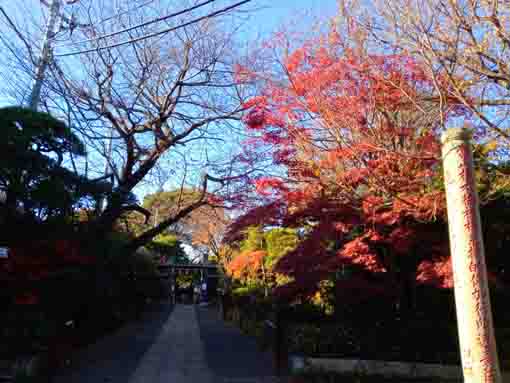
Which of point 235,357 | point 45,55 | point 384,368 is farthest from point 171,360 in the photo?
point 45,55

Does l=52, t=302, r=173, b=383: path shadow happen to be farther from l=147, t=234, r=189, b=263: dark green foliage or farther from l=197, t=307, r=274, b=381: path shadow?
l=147, t=234, r=189, b=263: dark green foliage

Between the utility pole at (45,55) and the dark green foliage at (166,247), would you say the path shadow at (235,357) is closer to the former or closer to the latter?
the utility pole at (45,55)

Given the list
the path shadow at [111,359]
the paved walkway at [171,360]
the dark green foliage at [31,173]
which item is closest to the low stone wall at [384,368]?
the paved walkway at [171,360]

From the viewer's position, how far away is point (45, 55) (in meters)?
9.65

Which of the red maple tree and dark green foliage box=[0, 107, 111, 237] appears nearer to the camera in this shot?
the red maple tree

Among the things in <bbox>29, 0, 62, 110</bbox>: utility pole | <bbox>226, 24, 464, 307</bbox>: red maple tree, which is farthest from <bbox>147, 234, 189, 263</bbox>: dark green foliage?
<bbox>226, 24, 464, 307</bbox>: red maple tree

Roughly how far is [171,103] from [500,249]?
8.82 m

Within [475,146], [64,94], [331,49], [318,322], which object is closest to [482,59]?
[475,146]

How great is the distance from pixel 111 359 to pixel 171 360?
4.12ft

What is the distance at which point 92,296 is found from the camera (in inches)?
390

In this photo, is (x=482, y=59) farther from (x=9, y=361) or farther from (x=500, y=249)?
(x=9, y=361)

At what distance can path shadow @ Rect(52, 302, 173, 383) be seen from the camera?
719 cm

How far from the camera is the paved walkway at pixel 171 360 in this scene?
287 inches

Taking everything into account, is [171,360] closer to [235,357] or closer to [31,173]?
[235,357]
